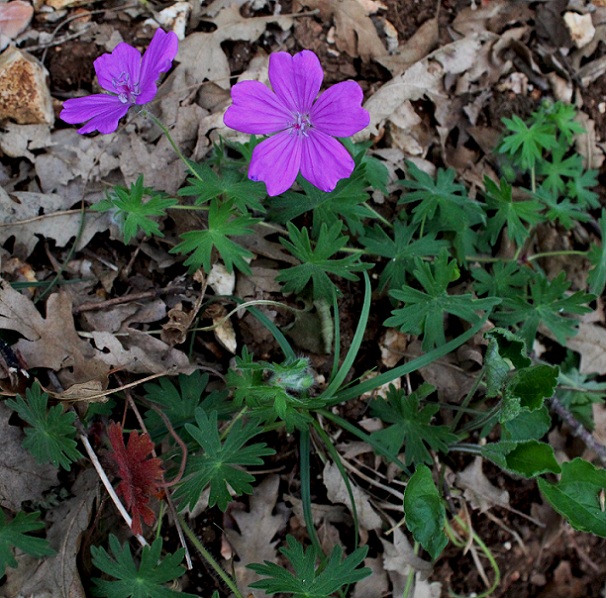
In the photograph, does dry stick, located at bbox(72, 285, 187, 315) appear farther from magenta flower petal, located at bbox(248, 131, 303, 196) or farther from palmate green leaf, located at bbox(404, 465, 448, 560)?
palmate green leaf, located at bbox(404, 465, 448, 560)

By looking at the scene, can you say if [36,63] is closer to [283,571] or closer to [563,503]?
[283,571]

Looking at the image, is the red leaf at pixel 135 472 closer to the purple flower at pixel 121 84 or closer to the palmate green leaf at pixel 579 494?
the purple flower at pixel 121 84

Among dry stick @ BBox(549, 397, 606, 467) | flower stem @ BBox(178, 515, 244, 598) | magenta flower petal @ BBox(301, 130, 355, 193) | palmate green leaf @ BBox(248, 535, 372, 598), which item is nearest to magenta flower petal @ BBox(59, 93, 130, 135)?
magenta flower petal @ BBox(301, 130, 355, 193)

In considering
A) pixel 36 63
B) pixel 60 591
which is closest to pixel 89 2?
pixel 36 63

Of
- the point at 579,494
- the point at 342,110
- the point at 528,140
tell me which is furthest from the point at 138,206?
the point at 579,494

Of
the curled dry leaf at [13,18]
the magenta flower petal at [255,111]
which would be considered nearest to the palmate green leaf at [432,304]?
the magenta flower petal at [255,111]

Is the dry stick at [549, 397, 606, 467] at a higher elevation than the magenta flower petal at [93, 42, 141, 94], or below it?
below
